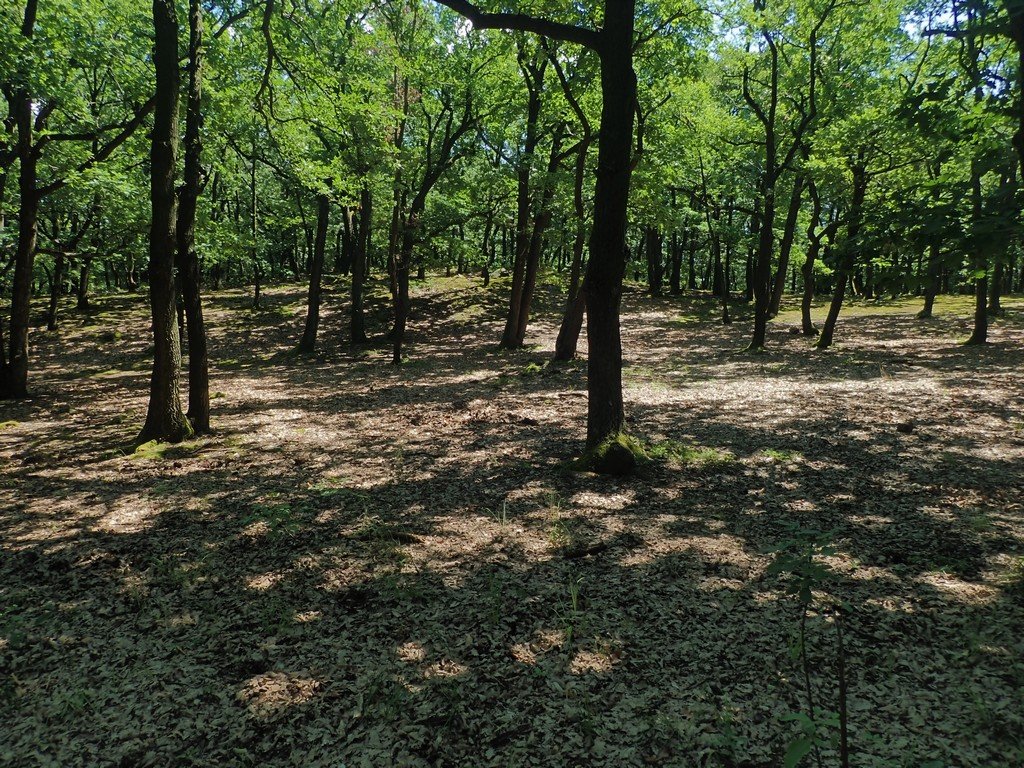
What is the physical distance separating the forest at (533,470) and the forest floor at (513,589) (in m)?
0.04

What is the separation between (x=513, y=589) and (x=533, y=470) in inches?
127

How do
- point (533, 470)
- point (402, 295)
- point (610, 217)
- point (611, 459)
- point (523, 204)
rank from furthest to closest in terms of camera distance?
1. point (402, 295)
2. point (523, 204)
3. point (533, 470)
4. point (611, 459)
5. point (610, 217)

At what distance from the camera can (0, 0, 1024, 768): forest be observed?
3771 millimetres

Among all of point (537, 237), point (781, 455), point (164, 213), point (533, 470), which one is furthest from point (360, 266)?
point (781, 455)

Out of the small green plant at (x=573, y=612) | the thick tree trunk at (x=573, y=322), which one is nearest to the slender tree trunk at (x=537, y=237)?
the thick tree trunk at (x=573, y=322)

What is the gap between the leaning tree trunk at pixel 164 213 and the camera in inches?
345

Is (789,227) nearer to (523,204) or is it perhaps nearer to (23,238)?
(523,204)

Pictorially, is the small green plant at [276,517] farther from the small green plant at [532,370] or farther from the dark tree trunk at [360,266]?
the dark tree trunk at [360,266]

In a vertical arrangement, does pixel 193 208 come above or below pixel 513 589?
above

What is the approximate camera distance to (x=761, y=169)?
29312mm

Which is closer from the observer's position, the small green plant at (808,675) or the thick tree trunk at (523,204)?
the small green plant at (808,675)

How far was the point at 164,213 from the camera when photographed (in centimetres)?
894

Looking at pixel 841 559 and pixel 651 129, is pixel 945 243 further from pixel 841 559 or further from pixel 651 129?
pixel 651 129

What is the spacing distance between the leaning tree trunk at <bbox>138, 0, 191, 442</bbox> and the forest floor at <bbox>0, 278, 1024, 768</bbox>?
118cm
